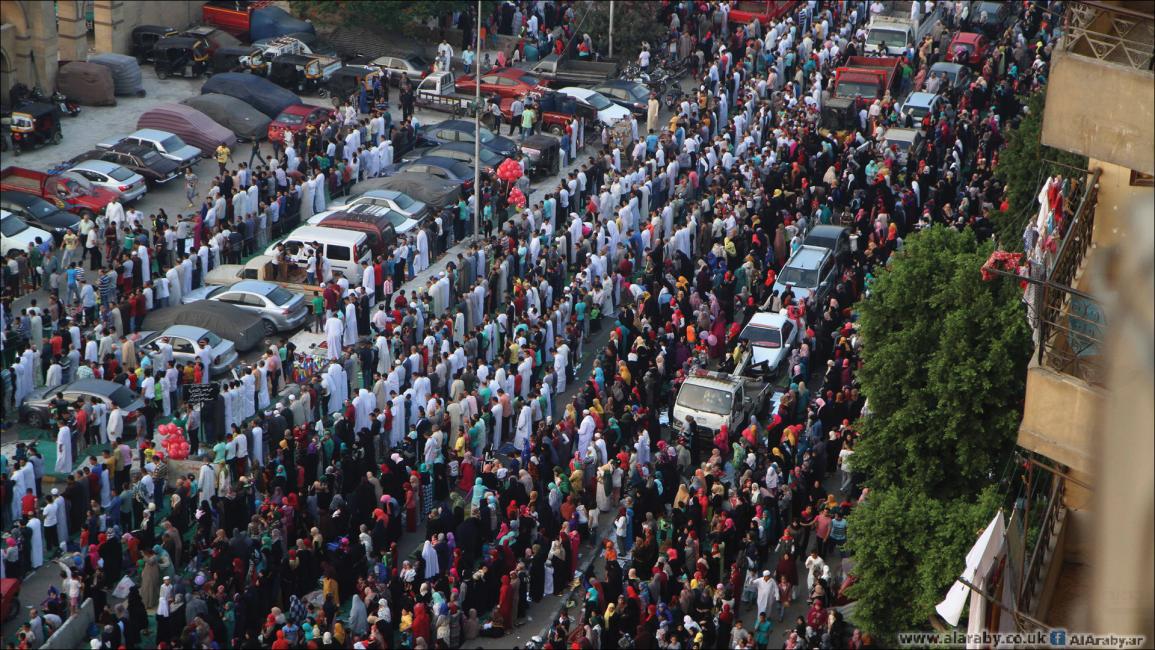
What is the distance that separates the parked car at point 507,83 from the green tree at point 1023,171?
14428 mm

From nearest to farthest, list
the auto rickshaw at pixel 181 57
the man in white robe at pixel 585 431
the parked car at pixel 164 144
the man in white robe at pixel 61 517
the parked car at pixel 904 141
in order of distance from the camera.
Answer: the man in white robe at pixel 61 517 < the man in white robe at pixel 585 431 < the parked car at pixel 904 141 < the parked car at pixel 164 144 < the auto rickshaw at pixel 181 57

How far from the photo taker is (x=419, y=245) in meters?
32.5

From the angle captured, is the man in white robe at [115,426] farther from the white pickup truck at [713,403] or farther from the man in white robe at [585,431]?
the white pickup truck at [713,403]

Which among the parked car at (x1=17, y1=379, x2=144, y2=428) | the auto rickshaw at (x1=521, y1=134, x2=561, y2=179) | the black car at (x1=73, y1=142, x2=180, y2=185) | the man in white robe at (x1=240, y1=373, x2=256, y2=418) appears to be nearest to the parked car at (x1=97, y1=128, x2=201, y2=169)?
the black car at (x1=73, y1=142, x2=180, y2=185)

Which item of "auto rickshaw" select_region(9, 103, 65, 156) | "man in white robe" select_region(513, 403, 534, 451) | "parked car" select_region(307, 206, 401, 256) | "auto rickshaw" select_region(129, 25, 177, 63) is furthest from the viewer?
"auto rickshaw" select_region(129, 25, 177, 63)

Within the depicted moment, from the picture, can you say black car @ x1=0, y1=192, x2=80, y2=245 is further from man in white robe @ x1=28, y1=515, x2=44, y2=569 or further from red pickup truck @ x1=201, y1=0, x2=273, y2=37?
red pickup truck @ x1=201, y1=0, x2=273, y2=37

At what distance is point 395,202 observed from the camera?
→ 34.1 m

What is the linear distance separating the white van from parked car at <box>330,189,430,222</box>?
208 cm

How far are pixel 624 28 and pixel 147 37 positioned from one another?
12661mm

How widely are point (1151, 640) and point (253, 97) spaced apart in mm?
37648

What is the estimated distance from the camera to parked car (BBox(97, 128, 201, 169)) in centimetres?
3666

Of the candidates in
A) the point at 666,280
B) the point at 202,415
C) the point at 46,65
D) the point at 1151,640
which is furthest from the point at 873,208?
the point at 1151,640

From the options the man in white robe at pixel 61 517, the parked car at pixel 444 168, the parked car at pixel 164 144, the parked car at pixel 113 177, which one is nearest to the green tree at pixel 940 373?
the man in white robe at pixel 61 517

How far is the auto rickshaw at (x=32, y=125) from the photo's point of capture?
38.2 m
